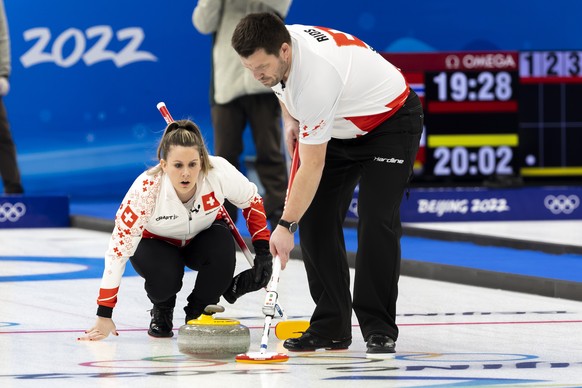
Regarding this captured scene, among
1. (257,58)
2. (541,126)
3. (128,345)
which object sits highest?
(541,126)

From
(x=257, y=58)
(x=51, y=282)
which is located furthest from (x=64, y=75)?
(x=257, y=58)

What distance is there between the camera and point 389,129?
438 cm

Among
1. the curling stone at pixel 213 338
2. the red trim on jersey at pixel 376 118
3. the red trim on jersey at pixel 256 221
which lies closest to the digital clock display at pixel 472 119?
the red trim on jersey at pixel 256 221

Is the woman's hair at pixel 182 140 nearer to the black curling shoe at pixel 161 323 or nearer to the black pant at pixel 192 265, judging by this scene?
the black pant at pixel 192 265

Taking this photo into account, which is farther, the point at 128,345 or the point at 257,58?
the point at 128,345

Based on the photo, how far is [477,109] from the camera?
9.62 meters

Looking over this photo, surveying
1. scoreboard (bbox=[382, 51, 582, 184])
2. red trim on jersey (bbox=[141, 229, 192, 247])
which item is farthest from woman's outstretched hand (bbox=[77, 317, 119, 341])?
scoreboard (bbox=[382, 51, 582, 184])

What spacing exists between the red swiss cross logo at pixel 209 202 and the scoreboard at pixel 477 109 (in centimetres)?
487

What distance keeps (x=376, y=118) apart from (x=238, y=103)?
3.70 metres

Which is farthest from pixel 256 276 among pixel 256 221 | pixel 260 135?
pixel 260 135

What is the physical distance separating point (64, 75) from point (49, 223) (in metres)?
1.53

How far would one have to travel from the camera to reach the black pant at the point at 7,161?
30.6 ft

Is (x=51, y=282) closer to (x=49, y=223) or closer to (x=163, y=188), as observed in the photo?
(x=163, y=188)

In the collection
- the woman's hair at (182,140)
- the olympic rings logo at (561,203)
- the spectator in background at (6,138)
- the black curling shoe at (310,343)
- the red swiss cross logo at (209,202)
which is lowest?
the black curling shoe at (310,343)
